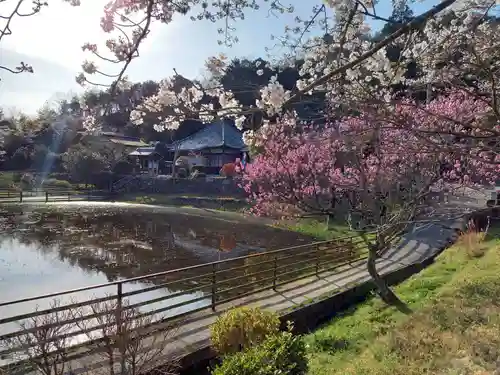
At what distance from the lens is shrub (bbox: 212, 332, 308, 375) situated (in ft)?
12.1

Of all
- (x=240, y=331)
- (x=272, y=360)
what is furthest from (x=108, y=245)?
(x=272, y=360)

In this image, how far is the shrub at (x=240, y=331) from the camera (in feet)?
16.6

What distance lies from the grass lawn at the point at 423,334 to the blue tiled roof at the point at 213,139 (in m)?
32.4

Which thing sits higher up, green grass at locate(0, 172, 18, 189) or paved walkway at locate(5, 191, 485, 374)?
green grass at locate(0, 172, 18, 189)

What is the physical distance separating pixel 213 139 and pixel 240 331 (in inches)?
1451

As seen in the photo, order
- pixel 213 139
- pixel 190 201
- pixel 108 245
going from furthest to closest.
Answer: pixel 213 139, pixel 190 201, pixel 108 245

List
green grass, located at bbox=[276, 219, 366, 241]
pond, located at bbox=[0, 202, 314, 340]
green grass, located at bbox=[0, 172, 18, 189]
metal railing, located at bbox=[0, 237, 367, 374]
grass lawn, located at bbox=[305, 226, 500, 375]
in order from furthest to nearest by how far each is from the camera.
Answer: green grass, located at bbox=[0, 172, 18, 189] → green grass, located at bbox=[276, 219, 366, 241] → pond, located at bbox=[0, 202, 314, 340] → grass lawn, located at bbox=[305, 226, 500, 375] → metal railing, located at bbox=[0, 237, 367, 374]

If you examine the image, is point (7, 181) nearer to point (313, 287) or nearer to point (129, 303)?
point (313, 287)

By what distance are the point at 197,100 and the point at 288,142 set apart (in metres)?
8.97

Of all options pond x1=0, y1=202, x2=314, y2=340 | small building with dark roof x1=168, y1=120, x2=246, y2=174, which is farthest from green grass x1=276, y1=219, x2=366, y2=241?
small building with dark roof x1=168, y1=120, x2=246, y2=174

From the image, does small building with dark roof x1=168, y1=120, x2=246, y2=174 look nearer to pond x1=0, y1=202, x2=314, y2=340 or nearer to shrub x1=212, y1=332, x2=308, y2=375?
pond x1=0, y1=202, x2=314, y2=340

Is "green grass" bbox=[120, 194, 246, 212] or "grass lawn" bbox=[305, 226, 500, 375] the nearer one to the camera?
"grass lawn" bbox=[305, 226, 500, 375]

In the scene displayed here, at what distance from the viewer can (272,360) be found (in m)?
3.84

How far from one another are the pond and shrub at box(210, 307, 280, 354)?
5.01 ft
